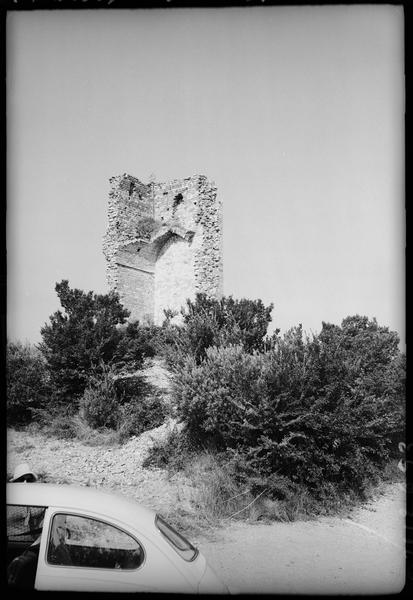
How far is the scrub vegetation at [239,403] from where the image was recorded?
668 centimetres

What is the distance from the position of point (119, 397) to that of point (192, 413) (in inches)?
105

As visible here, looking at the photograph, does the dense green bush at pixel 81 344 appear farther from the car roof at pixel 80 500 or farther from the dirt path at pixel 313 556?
the car roof at pixel 80 500

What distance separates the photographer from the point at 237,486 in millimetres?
6613

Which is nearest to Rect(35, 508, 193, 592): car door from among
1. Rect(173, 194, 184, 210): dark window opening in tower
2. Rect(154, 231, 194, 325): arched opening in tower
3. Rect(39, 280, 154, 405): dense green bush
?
Rect(39, 280, 154, 405): dense green bush

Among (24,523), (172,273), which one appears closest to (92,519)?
(24,523)

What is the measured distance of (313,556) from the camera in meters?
5.24

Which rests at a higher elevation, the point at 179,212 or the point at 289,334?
the point at 179,212

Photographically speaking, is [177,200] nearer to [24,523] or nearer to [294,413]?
[294,413]

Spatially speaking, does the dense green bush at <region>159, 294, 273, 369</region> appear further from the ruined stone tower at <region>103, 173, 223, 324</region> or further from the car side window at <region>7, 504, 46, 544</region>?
the car side window at <region>7, 504, 46, 544</region>

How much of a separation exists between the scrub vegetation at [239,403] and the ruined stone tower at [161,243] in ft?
20.6

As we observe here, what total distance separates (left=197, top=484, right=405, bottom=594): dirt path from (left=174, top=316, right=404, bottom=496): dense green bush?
2.28ft
